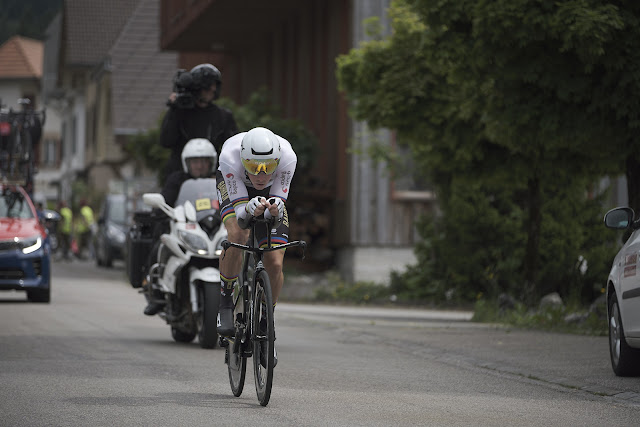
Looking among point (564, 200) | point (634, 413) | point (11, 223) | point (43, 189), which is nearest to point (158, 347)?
point (634, 413)

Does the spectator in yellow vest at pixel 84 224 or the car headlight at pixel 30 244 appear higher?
the spectator in yellow vest at pixel 84 224

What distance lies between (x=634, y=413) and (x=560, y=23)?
5508mm

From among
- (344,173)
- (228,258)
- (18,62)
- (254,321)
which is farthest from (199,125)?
(18,62)

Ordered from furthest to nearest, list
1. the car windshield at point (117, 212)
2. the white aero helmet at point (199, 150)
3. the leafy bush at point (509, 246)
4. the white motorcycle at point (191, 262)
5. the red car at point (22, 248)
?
the car windshield at point (117, 212)
the leafy bush at point (509, 246)
the red car at point (22, 248)
the white aero helmet at point (199, 150)
the white motorcycle at point (191, 262)

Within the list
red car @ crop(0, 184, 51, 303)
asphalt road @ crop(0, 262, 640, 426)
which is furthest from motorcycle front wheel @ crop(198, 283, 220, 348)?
red car @ crop(0, 184, 51, 303)

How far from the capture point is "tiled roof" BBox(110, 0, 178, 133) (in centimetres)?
5322

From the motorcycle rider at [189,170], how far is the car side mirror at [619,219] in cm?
384

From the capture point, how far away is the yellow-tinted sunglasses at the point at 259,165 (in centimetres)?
827

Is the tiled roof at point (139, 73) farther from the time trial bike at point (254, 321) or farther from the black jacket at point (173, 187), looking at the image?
the time trial bike at point (254, 321)

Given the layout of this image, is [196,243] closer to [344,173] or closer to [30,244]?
[30,244]

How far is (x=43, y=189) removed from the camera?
85188 mm

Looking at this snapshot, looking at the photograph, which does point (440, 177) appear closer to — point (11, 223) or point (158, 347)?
point (11, 223)

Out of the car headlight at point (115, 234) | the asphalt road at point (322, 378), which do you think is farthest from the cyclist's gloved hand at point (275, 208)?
the car headlight at point (115, 234)

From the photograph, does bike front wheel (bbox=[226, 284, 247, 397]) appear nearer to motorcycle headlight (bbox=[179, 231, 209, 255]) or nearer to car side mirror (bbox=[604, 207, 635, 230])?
motorcycle headlight (bbox=[179, 231, 209, 255])
